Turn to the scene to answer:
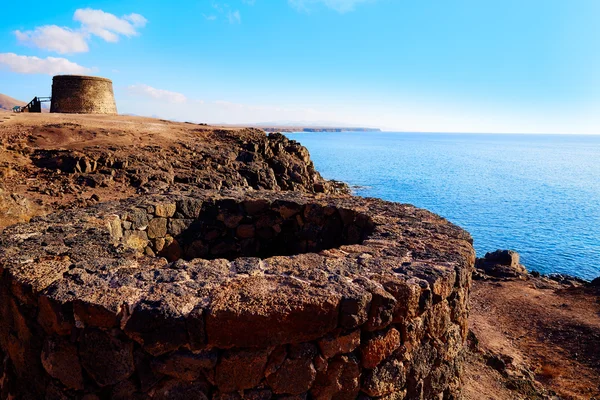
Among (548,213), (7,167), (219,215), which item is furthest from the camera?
(548,213)

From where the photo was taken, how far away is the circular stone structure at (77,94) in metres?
26.6

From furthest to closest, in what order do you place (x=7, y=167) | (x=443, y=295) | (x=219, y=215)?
(x=7, y=167)
(x=219, y=215)
(x=443, y=295)

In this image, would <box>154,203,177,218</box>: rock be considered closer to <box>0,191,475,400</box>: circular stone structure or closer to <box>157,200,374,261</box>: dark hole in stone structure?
<box>157,200,374,261</box>: dark hole in stone structure

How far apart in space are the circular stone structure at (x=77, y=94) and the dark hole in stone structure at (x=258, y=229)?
77.6ft

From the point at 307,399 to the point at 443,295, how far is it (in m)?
1.74

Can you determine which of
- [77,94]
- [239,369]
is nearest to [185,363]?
[239,369]

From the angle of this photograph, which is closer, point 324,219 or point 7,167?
point 324,219

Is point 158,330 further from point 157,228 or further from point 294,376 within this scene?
point 157,228

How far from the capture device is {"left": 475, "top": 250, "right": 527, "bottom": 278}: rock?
59.3 feet

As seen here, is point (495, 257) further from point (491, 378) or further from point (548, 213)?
point (548, 213)

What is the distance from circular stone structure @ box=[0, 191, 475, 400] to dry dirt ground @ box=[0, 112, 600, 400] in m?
3.21

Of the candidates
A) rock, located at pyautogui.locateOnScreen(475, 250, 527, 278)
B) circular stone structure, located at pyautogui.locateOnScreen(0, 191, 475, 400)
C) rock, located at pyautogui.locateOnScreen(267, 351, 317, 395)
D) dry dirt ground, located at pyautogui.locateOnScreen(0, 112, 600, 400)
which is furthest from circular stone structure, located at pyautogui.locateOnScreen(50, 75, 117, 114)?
rock, located at pyautogui.locateOnScreen(267, 351, 317, 395)

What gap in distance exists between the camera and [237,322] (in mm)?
3346

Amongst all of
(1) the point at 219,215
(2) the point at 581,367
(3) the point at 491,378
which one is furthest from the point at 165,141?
(2) the point at 581,367
